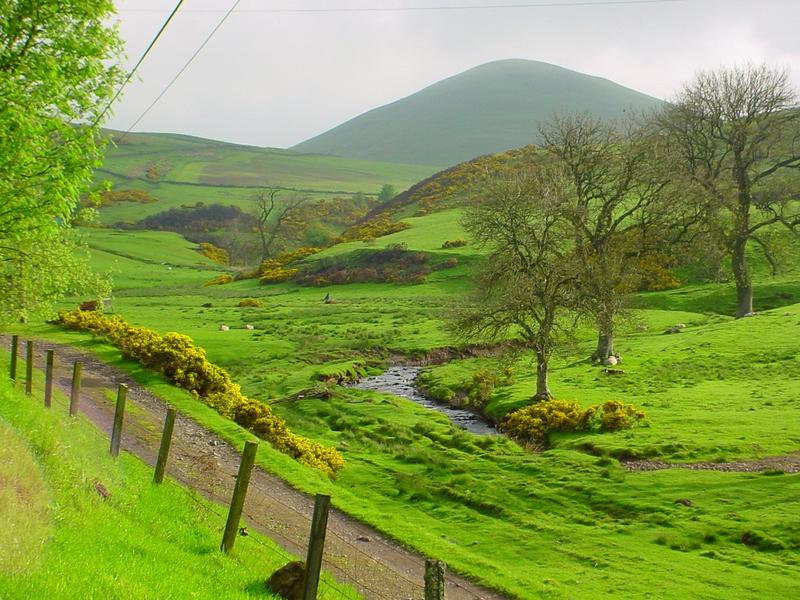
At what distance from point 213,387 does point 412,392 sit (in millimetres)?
14574

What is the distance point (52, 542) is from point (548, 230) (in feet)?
103

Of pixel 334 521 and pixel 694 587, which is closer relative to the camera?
pixel 694 587

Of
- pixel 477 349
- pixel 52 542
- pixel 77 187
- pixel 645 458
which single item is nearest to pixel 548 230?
pixel 645 458

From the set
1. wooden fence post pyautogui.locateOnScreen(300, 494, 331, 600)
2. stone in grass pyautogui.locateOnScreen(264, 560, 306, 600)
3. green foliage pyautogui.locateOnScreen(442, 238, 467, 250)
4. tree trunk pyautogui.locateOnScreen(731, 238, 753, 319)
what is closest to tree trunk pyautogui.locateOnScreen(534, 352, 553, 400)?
stone in grass pyautogui.locateOnScreen(264, 560, 306, 600)

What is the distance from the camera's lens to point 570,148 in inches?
1762

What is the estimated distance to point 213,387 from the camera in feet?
102

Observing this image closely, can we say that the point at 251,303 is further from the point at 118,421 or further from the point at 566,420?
the point at 118,421

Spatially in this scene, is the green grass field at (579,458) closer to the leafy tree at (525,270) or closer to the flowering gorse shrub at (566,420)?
the flowering gorse shrub at (566,420)

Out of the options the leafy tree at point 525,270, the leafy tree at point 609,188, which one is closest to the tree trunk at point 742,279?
the leafy tree at point 609,188

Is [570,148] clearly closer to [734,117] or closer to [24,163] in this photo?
[734,117]

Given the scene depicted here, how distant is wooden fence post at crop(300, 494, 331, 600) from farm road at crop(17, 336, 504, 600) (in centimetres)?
249

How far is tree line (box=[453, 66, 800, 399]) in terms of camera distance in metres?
36.6

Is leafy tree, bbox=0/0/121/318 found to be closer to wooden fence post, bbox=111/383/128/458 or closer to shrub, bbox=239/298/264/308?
wooden fence post, bbox=111/383/128/458

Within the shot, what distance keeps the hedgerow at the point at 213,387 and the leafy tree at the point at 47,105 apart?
11121 mm
